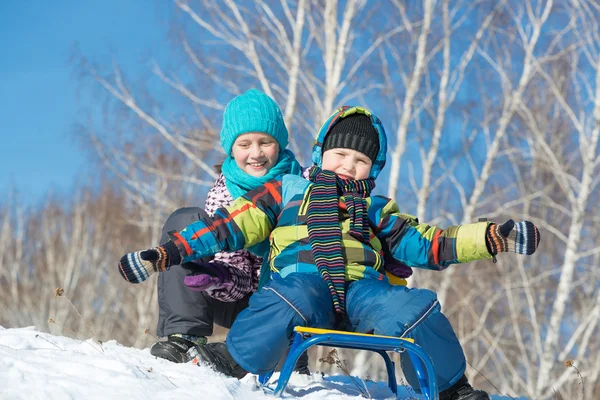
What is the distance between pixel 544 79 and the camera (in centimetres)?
1028

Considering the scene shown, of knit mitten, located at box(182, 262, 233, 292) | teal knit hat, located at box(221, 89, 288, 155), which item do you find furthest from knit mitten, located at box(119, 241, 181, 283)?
teal knit hat, located at box(221, 89, 288, 155)

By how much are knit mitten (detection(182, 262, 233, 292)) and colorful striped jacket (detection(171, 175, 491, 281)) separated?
207 millimetres

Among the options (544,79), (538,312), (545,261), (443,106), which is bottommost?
(538,312)

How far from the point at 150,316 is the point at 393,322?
13.9 meters

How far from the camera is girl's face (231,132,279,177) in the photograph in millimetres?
3430

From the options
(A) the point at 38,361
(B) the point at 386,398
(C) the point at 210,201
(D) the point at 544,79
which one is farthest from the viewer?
(D) the point at 544,79

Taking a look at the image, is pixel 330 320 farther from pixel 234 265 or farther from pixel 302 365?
pixel 302 365

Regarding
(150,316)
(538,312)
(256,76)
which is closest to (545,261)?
(538,312)

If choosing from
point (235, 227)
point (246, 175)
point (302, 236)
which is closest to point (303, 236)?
point (302, 236)

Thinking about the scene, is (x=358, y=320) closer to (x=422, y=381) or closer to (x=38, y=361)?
(x=422, y=381)

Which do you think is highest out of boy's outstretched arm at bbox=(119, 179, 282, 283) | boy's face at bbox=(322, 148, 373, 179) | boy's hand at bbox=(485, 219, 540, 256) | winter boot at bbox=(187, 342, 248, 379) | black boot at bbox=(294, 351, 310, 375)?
boy's face at bbox=(322, 148, 373, 179)

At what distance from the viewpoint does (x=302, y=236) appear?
2.78 metres

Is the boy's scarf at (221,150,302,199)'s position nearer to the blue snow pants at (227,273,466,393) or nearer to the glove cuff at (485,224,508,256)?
the blue snow pants at (227,273,466,393)

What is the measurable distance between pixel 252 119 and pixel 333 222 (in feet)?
3.11
